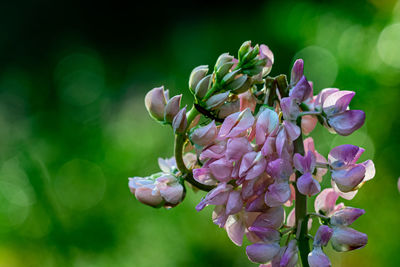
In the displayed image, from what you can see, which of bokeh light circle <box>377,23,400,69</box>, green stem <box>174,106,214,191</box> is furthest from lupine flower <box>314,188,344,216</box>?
bokeh light circle <box>377,23,400,69</box>

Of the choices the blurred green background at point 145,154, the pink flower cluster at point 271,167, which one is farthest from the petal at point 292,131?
the blurred green background at point 145,154

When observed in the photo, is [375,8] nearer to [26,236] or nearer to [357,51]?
[357,51]

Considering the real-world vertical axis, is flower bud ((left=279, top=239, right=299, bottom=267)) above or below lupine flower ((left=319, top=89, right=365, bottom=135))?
below

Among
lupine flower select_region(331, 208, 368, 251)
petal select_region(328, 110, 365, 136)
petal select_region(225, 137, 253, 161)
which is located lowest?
lupine flower select_region(331, 208, 368, 251)

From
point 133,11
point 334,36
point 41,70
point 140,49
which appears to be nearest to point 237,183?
point 334,36

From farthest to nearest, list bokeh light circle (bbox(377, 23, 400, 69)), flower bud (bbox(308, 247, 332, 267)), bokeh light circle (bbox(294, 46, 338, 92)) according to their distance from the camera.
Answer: bokeh light circle (bbox(294, 46, 338, 92)) < bokeh light circle (bbox(377, 23, 400, 69)) < flower bud (bbox(308, 247, 332, 267))

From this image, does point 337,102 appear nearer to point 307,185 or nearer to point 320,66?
point 307,185

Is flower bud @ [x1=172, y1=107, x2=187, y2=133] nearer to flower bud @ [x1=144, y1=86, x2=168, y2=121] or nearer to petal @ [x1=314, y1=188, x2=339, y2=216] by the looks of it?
flower bud @ [x1=144, y1=86, x2=168, y2=121]
